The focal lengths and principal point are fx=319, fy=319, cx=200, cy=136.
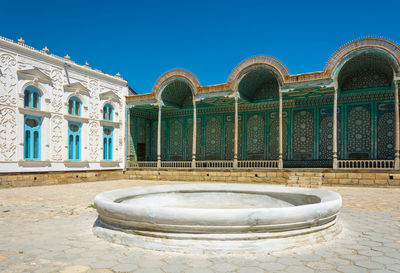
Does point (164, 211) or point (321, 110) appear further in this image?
point (321, 110)

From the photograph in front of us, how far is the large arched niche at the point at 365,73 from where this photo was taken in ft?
48.4

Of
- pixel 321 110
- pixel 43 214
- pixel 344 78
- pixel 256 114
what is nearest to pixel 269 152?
pixel 256 114

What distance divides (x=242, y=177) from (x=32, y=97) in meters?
10.6

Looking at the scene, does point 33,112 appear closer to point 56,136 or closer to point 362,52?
point 56,136

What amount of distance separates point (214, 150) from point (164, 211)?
17594mm

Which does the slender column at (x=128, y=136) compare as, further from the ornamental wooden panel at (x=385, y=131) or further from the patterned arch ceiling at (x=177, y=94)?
the ornamental wooden panel at (x=385, y=131)

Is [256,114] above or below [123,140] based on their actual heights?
above

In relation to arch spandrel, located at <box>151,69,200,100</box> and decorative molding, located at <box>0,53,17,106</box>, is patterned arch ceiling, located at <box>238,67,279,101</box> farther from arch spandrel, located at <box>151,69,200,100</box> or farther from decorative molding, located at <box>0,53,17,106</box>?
decorative molding, located at <box>0,53,17,106</box>

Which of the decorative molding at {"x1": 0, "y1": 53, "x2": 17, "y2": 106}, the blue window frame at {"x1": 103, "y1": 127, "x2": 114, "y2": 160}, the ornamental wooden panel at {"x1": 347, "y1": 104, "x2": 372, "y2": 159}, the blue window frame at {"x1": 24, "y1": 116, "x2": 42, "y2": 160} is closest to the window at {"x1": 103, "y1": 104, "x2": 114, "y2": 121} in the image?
the blue window frame at {"x1": 103, "y1": 127, "x2": 114, "y2": 160}

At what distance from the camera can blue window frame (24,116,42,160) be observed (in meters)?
14.6

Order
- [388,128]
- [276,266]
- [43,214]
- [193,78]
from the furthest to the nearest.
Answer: [193,78], [388,128], [43,214], [276,266]

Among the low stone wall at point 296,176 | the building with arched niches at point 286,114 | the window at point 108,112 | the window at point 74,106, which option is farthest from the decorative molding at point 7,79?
the low stone wall at point 296,176

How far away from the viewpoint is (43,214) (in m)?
6.63

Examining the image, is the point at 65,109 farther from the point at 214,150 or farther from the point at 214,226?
the point at 214,226
